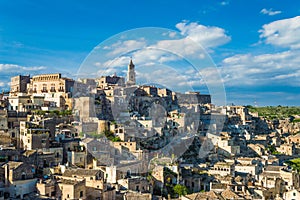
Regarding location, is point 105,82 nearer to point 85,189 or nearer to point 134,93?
point 134,93

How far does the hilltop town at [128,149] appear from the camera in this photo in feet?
66.5

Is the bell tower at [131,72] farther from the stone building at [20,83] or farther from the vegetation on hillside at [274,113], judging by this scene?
the vegetation on hillside at [274,113]

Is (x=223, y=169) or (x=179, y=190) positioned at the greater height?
(x=223, y=169)

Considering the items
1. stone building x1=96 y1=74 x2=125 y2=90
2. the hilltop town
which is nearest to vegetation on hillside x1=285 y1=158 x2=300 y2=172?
the hilltop town

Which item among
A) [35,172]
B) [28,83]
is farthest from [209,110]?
[35,172]

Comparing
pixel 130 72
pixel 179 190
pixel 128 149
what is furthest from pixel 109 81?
pixel 179 190

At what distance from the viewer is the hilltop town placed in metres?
20.3

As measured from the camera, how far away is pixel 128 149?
27.4 m

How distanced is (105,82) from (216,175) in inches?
1021

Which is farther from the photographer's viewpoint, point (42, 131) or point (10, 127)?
point (10, 127)

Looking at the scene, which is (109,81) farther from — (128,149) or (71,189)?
(71,189)

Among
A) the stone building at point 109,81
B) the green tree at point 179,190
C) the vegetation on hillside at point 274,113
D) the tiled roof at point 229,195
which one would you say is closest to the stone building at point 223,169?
the green tree at point 179,190

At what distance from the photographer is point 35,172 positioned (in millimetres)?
21469

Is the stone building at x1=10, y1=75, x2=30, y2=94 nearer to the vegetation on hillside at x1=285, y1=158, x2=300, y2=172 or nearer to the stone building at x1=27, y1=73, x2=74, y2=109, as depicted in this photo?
the stone building at x1=27, y1=73, x2=74, y2=109
